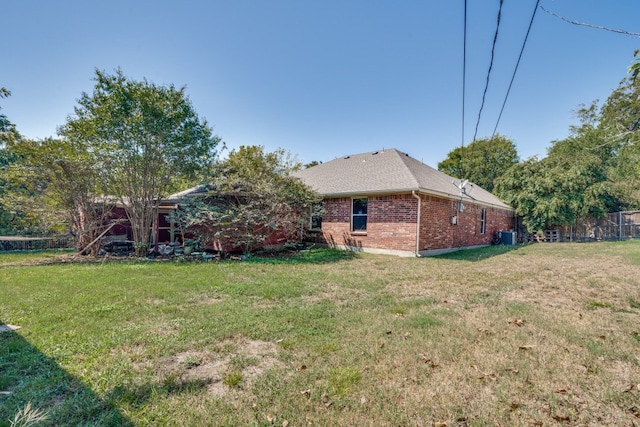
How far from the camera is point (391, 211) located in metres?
11.3

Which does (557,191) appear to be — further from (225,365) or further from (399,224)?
(225,365)

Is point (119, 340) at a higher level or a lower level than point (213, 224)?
lower

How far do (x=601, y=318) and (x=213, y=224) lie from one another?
31.0 feet

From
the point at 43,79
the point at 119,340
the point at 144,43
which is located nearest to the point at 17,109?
the point at 43,79

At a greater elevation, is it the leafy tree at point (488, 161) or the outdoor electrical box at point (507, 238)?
the leafy tree at point (488, 161)

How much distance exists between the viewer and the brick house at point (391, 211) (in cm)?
1085

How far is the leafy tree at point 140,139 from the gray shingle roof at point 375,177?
5.61m

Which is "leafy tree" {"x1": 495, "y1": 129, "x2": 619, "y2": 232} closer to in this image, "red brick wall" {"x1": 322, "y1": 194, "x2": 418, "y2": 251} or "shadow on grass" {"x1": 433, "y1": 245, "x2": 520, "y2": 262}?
"shadow on grass" {"x1": 433, "y1": 245, "x2": 520, "y2": 262}

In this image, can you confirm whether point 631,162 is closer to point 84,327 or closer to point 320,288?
point 320,288

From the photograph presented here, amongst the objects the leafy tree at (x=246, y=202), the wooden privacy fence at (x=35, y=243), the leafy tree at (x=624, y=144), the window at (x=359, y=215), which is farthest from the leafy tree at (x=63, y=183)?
the leafy tree at (x=624, y=144)

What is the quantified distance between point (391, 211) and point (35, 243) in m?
14.6

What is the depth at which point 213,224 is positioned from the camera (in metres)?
9.77

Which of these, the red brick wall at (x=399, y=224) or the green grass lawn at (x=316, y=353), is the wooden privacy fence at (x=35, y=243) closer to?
the green grass lawn at (x=316, y=353)

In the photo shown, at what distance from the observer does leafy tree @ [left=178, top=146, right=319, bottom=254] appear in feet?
31.8
